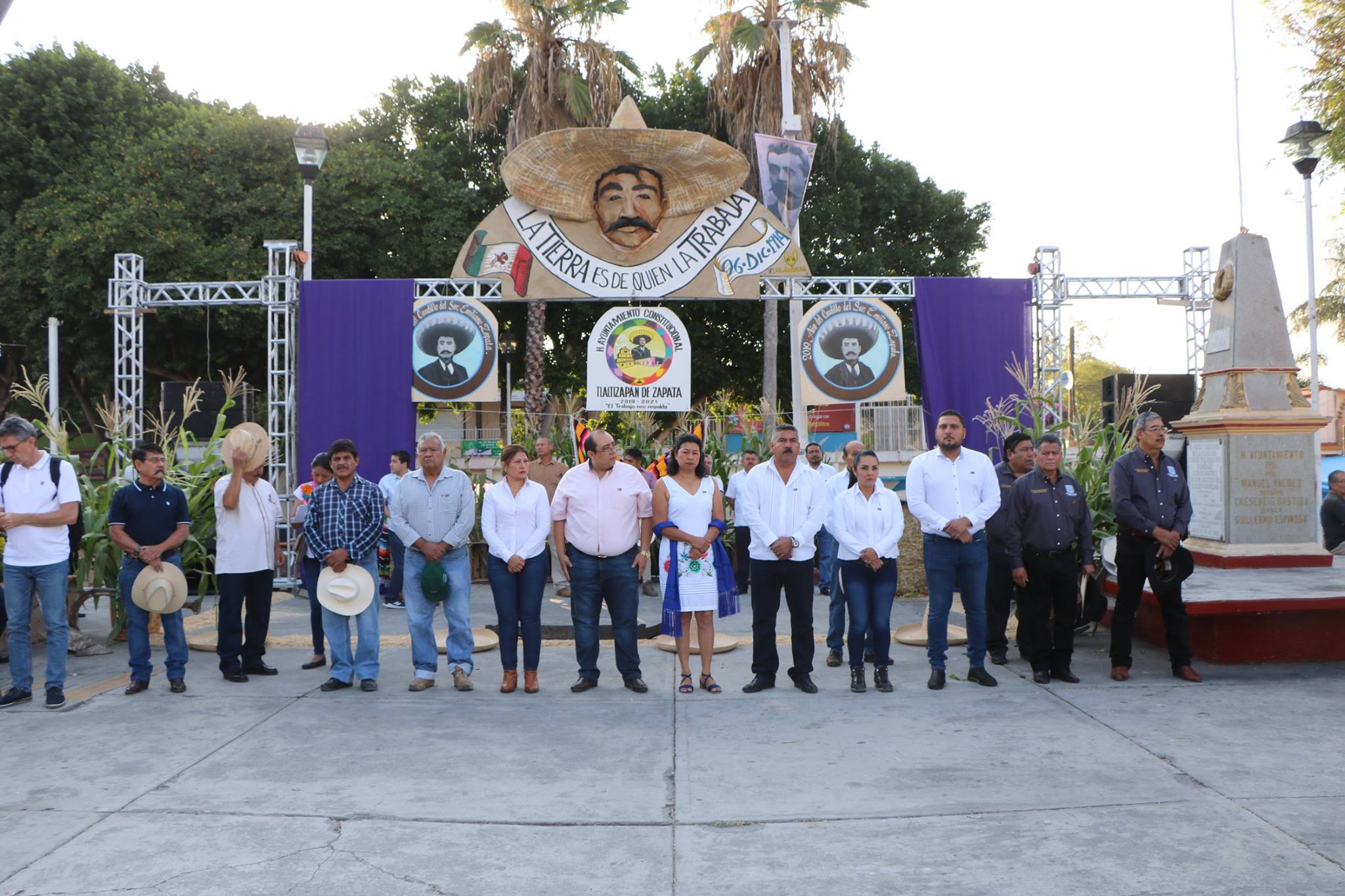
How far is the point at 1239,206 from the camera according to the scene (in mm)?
10453

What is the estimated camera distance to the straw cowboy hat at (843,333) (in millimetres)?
13086

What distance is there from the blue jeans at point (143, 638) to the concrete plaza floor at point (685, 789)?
19cm

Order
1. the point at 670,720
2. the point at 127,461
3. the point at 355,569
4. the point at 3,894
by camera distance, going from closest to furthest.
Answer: the point at 3,894, the point at 670,720, the point at 355,569, the point at 127,461

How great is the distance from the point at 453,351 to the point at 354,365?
1191 millimetres

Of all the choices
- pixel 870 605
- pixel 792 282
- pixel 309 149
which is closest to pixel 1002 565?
pixel 870 605

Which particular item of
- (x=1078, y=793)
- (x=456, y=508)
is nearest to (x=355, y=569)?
(x=456, y=508)

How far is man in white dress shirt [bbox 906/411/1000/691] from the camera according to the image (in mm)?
7035

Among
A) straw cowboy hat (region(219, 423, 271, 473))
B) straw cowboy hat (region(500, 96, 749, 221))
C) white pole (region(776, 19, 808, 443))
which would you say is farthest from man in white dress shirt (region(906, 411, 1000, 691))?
straw cowboy hat (region(500, 96, 749, 221))

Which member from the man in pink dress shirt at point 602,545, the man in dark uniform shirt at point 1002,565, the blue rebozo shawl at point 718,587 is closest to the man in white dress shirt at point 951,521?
the man in dark uniform shirt at point 1002,565

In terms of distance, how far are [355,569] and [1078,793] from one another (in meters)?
4.57

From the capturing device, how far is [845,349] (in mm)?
13117

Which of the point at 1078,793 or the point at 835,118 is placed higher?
the point at 835,118

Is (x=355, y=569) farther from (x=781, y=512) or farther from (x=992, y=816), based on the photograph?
(x=992, y=816)

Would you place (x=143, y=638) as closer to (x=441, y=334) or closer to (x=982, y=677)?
(x=982, y=677)
